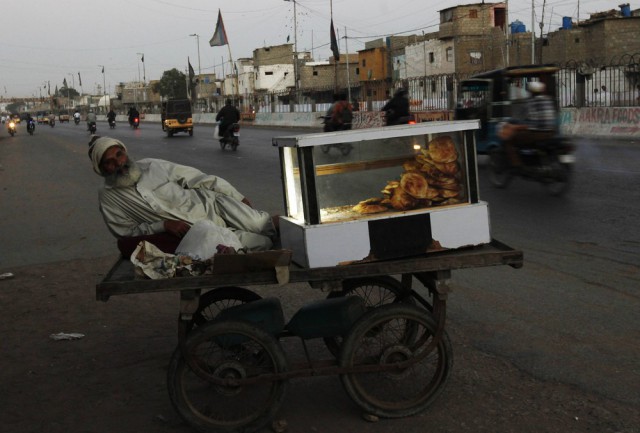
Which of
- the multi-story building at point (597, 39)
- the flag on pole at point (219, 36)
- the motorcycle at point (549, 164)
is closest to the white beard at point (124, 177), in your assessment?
the motorcycle at point (549, 164)

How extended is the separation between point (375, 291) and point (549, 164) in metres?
7.65

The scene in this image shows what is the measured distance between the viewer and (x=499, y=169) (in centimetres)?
1275

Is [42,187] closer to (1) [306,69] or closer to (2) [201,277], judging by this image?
(2) [201,277]

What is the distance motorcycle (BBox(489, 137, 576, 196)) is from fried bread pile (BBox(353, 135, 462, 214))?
7.85 metres

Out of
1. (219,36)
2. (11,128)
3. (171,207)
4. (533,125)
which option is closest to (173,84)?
(11,128)

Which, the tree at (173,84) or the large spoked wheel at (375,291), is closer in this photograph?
the large spoked wheel at (375,291)

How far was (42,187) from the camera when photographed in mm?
17594

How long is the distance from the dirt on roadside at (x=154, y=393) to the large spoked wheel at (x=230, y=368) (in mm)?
181

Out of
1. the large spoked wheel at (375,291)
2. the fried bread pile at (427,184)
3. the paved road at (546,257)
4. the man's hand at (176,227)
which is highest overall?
the fried bread pile at (427,184)

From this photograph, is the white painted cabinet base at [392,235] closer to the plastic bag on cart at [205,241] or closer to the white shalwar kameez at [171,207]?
the plastic bag on cart at [205,241]

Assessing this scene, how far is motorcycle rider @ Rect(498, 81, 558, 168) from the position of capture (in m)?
11.7

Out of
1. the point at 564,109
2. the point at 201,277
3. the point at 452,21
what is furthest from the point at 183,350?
the point at 452,21

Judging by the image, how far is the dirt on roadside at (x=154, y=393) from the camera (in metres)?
3.83

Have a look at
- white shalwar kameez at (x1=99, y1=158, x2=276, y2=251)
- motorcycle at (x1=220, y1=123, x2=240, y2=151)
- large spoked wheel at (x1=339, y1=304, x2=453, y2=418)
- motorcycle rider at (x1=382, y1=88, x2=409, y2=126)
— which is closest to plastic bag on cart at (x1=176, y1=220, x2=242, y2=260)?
white shalwar kameez at (x1=99, y1=158, x2=276, y2=251)
